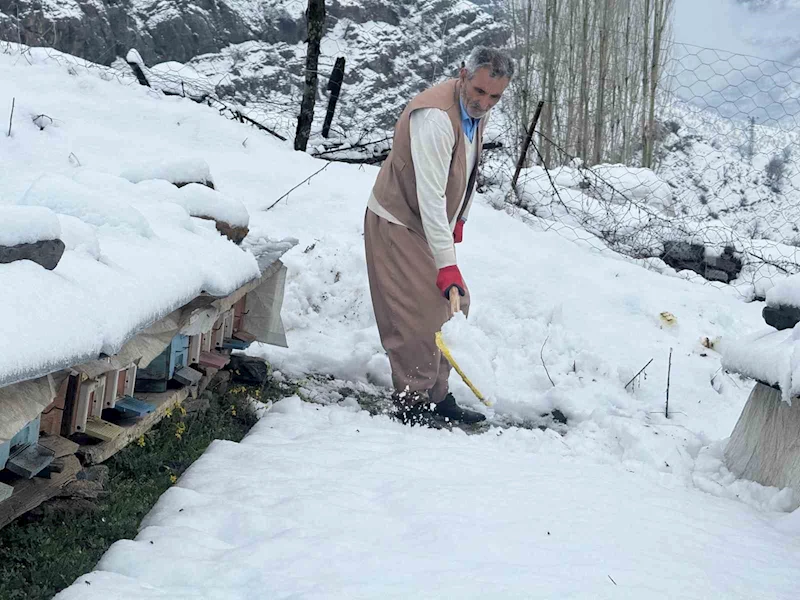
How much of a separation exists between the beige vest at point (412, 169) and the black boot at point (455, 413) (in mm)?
922

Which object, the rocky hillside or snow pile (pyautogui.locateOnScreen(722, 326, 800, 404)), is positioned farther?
the rocky hillside

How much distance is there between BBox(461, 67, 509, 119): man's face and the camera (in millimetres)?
3357

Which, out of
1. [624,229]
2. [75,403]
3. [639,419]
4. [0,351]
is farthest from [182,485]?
[624,229]

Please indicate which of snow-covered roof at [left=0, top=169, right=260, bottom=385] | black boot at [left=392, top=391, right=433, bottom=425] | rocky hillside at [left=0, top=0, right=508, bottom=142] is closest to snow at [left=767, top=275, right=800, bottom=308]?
black boot at [left=392, top=391, right=433, bottom=425]

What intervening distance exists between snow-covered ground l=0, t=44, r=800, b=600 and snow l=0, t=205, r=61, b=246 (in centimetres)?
86

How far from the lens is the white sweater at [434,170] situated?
11.4 feet

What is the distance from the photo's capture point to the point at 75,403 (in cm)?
242

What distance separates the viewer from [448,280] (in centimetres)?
344

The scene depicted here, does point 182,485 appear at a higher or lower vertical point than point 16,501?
lower

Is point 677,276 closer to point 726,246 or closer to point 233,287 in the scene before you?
point 726,246

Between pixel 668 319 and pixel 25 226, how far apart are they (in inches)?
184

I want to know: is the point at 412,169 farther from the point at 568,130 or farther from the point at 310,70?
the point at 568,130

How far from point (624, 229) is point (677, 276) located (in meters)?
0.92

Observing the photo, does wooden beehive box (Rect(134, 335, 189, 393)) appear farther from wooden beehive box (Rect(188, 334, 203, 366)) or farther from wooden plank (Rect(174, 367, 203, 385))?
wooden beehive box (Rect(188, 334, 203, 366))
